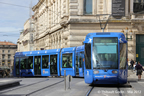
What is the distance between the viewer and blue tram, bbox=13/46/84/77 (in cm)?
2738

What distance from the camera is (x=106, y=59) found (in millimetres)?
17375

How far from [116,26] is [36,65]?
1339cm

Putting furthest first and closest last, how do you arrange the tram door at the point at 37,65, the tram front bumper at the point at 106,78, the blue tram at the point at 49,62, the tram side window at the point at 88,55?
the tram door at the point at 37,65
the blue tram at the point at 49,62
the tram side window at the point at 88,55
the tram front bumper at the point at 106,78

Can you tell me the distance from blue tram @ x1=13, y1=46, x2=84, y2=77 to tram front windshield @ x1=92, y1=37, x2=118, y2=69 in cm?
784

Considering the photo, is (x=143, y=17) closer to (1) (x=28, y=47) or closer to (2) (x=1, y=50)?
(1) (x=28, y=47)

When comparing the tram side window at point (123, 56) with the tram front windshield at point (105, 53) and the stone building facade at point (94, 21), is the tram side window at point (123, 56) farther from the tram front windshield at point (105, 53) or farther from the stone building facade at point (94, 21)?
the stone building facade at point (94, 21)

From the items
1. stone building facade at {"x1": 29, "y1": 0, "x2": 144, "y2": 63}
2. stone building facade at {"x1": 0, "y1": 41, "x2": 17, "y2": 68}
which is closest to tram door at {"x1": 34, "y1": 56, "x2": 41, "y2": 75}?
stone building facade at {"x1": 29, "y1": 0, "x2": 144, "y2": 63}

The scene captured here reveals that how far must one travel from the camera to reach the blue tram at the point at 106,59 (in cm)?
1736

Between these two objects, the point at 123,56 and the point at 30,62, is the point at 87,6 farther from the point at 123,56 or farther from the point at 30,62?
the point at 123,56

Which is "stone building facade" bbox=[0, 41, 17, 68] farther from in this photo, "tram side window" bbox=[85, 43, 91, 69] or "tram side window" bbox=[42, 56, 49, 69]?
"tram side window" bbox=[85, 43, 91, 69]

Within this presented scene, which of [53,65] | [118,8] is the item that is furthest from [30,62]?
[118,8]

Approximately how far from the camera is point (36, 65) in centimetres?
3050

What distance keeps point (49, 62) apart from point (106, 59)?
12744 mm

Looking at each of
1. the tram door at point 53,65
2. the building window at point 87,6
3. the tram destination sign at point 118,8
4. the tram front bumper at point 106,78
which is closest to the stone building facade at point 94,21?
the building window at point 87,6
